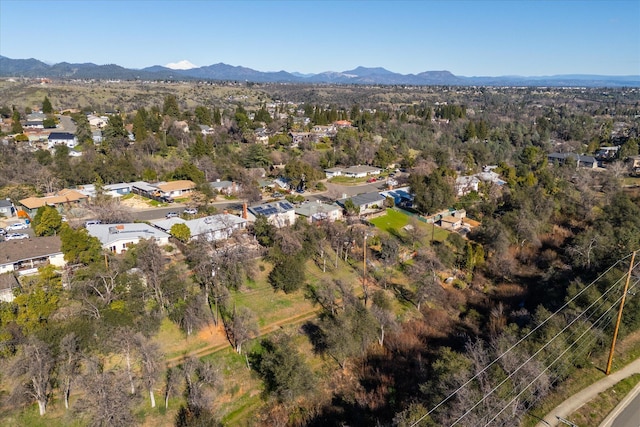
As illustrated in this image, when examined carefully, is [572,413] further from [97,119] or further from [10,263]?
[97,119]

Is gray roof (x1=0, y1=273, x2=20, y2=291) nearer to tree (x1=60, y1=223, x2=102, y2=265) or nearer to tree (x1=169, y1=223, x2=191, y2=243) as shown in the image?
tree (x1=60, y1=223, x2=102, y2=265)

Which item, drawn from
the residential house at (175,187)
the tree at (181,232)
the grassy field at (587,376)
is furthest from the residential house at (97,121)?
the grassy field at (587,376)

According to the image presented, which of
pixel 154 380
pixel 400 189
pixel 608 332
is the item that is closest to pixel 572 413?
pixel 608 332

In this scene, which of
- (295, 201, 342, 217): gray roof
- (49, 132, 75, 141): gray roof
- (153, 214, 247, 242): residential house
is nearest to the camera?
(153, 214, 247, 242): residential house

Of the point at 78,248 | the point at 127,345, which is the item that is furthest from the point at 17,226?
the point at 127,345

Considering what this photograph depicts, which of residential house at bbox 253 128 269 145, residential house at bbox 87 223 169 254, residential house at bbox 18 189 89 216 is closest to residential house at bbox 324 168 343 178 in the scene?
residential house at bbox 253 128 269 145

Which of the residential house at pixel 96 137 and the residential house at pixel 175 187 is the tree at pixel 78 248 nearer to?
the residential house at pixel 175 187

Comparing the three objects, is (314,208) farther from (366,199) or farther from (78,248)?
(78,248)
